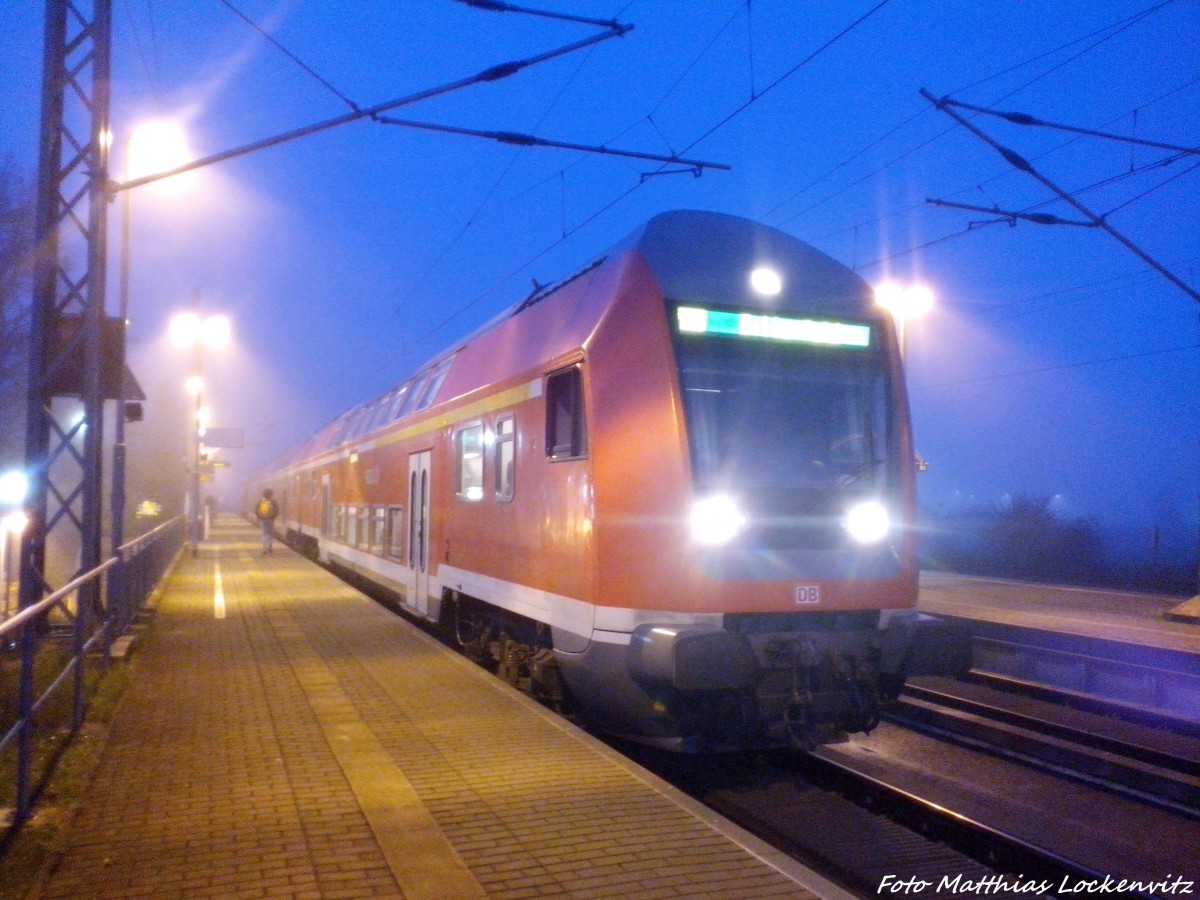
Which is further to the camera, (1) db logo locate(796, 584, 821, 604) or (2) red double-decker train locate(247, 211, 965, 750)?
(1) db logo locate(796, 584, 821, 604)

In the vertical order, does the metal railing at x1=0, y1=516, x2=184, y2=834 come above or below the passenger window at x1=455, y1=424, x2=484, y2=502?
below

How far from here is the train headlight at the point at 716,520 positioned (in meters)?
6.91

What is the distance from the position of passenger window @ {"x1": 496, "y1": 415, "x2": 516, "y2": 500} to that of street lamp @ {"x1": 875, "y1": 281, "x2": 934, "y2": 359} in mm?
12231

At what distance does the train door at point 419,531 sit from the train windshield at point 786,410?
5701 millimetres

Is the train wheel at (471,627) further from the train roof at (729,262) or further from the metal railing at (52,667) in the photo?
the train roof at (729,262)

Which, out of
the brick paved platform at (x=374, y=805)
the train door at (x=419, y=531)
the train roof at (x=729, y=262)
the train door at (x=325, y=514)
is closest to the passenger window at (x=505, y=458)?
the train roof at (x=729, y=262)

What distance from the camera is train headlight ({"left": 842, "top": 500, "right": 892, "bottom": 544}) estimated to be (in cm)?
744

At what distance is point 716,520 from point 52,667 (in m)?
6.63

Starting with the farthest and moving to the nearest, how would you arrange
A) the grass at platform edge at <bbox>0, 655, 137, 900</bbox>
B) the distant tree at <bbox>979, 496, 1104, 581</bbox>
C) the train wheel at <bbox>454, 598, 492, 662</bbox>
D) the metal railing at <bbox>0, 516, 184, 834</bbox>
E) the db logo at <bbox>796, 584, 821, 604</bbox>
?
the distant tree at <bbox>979, 496, 1104, 581</bbox> → the train wheel at <bbox>454, 598, 492, 662</bbox> → the db logo at <bbox>796, 584, 821, 604</bbox> → the metal railing at <bbox>0, 516, 184, 834</bbox> → the grass at platform edge at <bbox>0, 655, 137, 900</bbox>

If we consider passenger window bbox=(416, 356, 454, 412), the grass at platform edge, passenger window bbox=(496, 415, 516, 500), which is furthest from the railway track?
the grass at platform edge

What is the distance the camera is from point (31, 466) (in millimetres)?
10688

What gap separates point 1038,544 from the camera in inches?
1453

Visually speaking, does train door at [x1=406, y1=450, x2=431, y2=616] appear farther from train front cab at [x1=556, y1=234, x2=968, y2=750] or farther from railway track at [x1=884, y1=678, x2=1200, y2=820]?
railway track at [x1=884, y1=678, x2=1200, y2=820]

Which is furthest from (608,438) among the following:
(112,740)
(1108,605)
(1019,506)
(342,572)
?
(1019,506)
